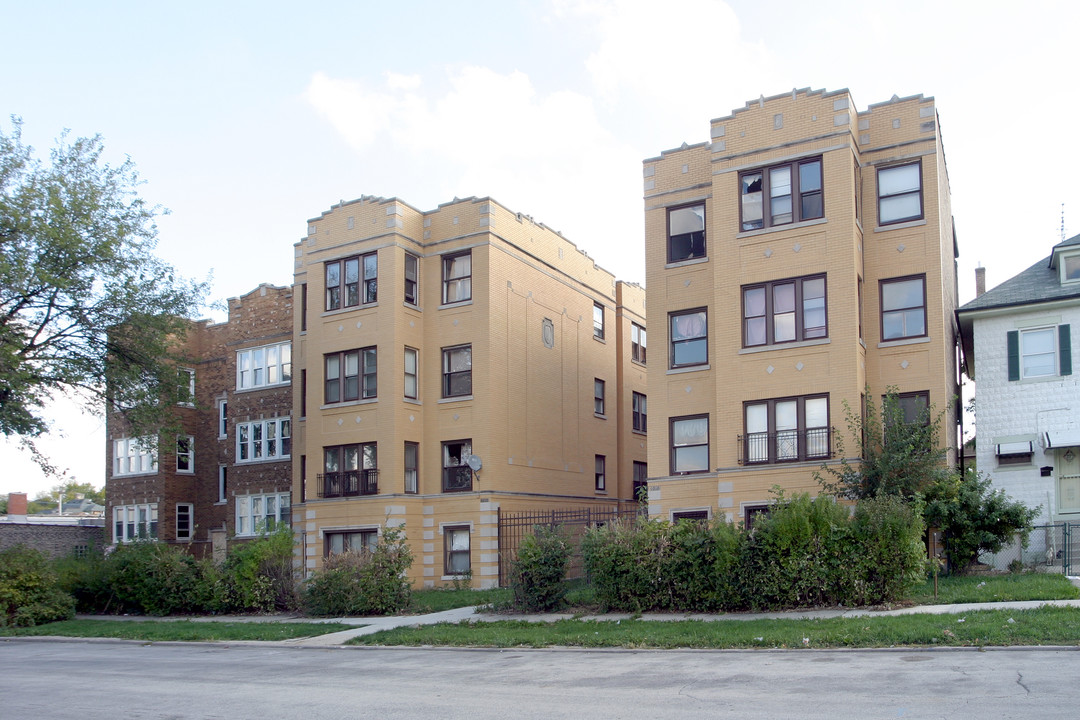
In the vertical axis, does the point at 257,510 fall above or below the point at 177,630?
above

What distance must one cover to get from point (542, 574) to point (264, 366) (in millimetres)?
21232

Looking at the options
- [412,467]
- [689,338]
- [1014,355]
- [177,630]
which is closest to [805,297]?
[689,338]

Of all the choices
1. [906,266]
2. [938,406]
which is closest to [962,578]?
[938,406]

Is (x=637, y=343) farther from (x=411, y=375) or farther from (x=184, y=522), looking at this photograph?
(x=184, y=522)

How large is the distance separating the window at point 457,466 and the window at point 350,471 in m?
2.25

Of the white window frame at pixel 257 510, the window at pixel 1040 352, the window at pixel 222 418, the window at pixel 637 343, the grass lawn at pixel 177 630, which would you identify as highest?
the window at pixel 637 343

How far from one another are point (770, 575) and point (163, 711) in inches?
446

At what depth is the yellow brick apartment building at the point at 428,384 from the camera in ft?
103

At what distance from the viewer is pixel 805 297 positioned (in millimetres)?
25531

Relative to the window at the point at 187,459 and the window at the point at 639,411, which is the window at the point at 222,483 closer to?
the window at the point at 187,459

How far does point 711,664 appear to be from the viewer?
45.0ft

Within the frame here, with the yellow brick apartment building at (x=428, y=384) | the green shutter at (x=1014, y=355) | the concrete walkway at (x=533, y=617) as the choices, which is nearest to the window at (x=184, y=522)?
the yellow brick apartment building at (x=428, y=384)

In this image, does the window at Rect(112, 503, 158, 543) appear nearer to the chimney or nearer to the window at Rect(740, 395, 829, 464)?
the chimney

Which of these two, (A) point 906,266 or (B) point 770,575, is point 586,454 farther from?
(B) point 770,575
